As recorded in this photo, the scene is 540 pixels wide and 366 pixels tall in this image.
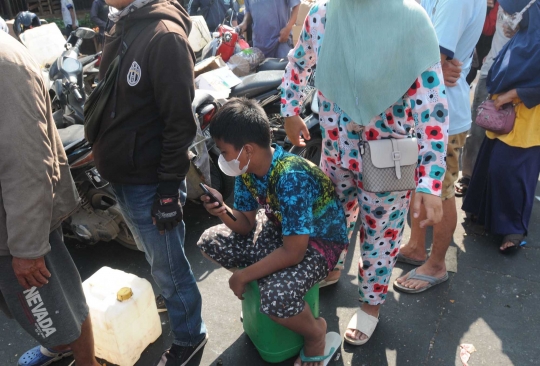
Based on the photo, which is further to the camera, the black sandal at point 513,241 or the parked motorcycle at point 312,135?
the parked motorcycle at point 312,135

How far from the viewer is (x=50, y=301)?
2.00 m

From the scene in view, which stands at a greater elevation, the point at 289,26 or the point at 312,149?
the point at 289,26

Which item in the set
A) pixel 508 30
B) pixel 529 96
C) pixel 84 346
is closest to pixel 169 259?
pixel 84 346

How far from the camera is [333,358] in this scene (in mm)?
2494

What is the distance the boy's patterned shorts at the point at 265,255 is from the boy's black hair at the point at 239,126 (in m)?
0.53

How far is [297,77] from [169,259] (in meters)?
1.10

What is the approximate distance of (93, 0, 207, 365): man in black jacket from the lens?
1.85m

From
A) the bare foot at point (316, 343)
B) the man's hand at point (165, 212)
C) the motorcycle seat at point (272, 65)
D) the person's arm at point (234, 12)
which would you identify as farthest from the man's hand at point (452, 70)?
the person's arm at point (234, 12)

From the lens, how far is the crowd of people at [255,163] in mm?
1831

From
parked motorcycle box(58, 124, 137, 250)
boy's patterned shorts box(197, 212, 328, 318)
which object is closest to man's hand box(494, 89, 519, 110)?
boy's patterned shorts box(197, 212, 328, 318)

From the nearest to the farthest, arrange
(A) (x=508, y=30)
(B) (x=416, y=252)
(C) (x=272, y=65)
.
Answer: (A) (x=508, y=30) < (B) (x=416, y=252) < (C) (x=272, y=65)

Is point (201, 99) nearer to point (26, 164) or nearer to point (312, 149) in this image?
point (312, 149)

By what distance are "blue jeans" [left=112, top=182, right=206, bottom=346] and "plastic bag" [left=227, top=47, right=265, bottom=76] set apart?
2752 millimetres

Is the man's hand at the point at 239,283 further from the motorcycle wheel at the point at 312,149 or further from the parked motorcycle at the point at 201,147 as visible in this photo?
the motorcycle wheel at the point at 312,149
